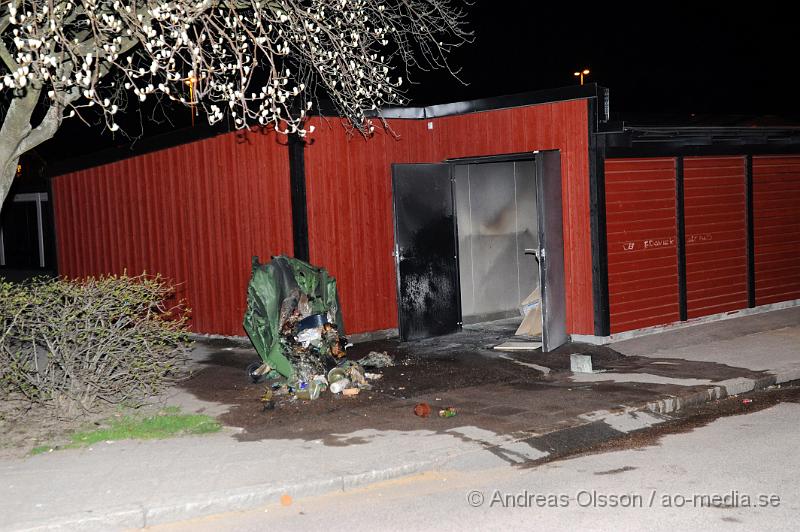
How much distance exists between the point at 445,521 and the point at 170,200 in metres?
9.72

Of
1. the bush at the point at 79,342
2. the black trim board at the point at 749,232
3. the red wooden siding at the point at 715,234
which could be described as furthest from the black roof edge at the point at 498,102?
the bush at the point at 79,342

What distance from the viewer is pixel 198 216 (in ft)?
45.1

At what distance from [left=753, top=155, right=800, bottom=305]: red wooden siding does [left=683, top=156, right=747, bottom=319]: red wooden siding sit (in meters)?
0.48

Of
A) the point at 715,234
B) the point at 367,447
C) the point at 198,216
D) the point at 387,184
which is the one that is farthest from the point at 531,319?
the point at 367,447

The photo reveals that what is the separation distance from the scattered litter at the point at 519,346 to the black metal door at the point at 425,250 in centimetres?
137

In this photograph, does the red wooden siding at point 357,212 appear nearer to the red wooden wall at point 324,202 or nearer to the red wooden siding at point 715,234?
the red wooden wall at point 324,202

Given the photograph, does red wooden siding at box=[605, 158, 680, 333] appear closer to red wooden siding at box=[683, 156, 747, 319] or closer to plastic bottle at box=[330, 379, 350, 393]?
red wooden siding at box=[683, 156, 747, 319]

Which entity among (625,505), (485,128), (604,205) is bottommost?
(625,505)

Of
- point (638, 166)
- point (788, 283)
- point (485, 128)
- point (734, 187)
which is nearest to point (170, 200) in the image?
point (485, 128)

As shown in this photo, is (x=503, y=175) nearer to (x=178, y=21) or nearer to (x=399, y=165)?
(x=399, y=165)

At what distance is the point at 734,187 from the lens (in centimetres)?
1464

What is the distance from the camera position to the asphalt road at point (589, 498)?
5719 millimetres

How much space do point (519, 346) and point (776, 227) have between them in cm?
627

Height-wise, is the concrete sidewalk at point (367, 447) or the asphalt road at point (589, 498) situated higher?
the concrete sidewalk at point (367, 447)
